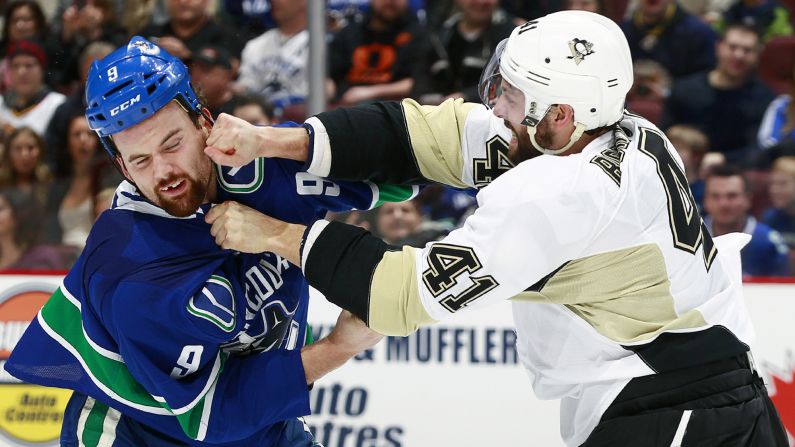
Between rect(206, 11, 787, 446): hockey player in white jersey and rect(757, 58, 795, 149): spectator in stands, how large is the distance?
2921 millimetres

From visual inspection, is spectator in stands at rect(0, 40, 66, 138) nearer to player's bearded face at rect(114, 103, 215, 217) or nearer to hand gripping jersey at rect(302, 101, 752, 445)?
player's bearded face at rect(114, 103, 215, 217)

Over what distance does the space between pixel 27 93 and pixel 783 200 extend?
171 inches

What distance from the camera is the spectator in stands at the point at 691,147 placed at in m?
→ 5.28

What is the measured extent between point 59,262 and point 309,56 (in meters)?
1.61

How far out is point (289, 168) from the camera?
114 inches

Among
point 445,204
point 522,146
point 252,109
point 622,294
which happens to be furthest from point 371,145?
point 252,109

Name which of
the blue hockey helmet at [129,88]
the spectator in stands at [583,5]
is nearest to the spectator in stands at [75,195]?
the blue hockey helmet at [129,88]

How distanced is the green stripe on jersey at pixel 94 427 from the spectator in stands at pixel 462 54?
10.2 feet

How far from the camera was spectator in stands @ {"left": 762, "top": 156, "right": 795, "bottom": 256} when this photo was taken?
4.95 metres

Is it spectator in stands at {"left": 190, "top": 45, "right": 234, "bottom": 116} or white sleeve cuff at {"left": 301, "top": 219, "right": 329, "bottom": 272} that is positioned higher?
white sleeve cuff at {"left": 301, "top": 219, "right": 329, "bottom": 272}

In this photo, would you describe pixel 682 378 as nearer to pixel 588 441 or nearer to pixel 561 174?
pixel 588 441

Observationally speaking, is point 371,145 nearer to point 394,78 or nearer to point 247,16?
point 394,78

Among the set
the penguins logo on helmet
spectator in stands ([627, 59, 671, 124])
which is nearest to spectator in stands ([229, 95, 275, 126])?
spectator in stands ([627, 59, 671, 124])

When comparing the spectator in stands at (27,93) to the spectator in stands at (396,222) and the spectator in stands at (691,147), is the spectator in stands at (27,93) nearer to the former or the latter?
the spectator in stands at (396,222)
